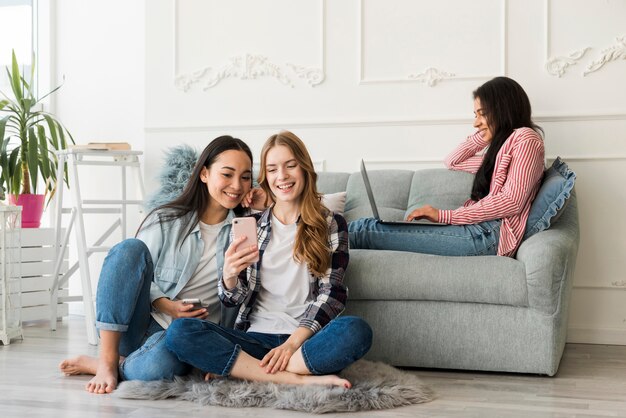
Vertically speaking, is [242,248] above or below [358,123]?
below

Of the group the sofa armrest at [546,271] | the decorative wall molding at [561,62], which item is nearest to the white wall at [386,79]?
the decorative wall molding at [561,62]

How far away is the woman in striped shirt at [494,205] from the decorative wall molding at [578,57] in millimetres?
559

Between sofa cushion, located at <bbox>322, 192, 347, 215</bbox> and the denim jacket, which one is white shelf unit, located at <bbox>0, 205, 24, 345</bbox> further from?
sofa cushion, located at <bbox>322, 192, 347, 215</bbox>

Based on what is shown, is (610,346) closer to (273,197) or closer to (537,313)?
(537,313)

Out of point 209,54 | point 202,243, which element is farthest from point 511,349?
point 209,54

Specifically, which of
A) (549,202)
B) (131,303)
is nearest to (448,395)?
(549,202)

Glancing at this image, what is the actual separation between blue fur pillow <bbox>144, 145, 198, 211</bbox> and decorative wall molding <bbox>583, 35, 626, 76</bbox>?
1.84 m

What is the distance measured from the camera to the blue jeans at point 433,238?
2.91m

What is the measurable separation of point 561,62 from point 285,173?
1.74 meters

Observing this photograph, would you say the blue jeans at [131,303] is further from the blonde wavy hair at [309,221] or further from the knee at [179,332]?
the blonde wavy hair at [309,221]

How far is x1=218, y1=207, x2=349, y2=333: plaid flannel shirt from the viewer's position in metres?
2.38

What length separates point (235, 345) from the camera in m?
2.34

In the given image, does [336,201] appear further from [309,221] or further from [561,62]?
[561,62]

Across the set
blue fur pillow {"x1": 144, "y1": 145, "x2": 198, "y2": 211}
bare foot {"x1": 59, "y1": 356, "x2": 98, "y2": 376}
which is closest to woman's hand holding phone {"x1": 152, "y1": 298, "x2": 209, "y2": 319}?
bare foot {"x1": 59, "y1": 356, "x2": 98, "y2": 376}
